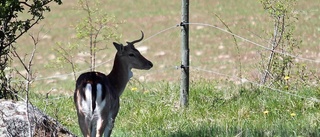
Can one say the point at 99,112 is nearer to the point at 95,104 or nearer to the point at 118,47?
the point at 95,104

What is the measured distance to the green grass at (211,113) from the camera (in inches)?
352

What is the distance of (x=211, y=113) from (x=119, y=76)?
1.22 meters

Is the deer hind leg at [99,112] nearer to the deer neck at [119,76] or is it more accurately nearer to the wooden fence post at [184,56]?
A: the deer neck at [119,76]

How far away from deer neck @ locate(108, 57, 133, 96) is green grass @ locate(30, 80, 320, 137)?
48cm

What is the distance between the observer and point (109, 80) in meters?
9.58

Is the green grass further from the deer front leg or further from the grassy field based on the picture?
the deer front leg

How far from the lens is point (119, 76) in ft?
32.4

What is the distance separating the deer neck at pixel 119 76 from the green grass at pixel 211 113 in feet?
1.56

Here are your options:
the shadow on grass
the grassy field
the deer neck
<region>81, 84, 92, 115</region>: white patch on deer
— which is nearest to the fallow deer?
<region>81, 84, 92, 115</region>: white patch on deer

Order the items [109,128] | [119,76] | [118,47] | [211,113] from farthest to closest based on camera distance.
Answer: [211,113], [118,47], [119,76], [109,128]

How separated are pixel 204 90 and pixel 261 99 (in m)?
1.03

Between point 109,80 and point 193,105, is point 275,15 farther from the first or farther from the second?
point 109,80

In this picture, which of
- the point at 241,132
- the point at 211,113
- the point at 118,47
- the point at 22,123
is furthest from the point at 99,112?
the point at 211,113

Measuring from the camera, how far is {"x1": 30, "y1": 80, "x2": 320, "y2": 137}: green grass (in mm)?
8945
